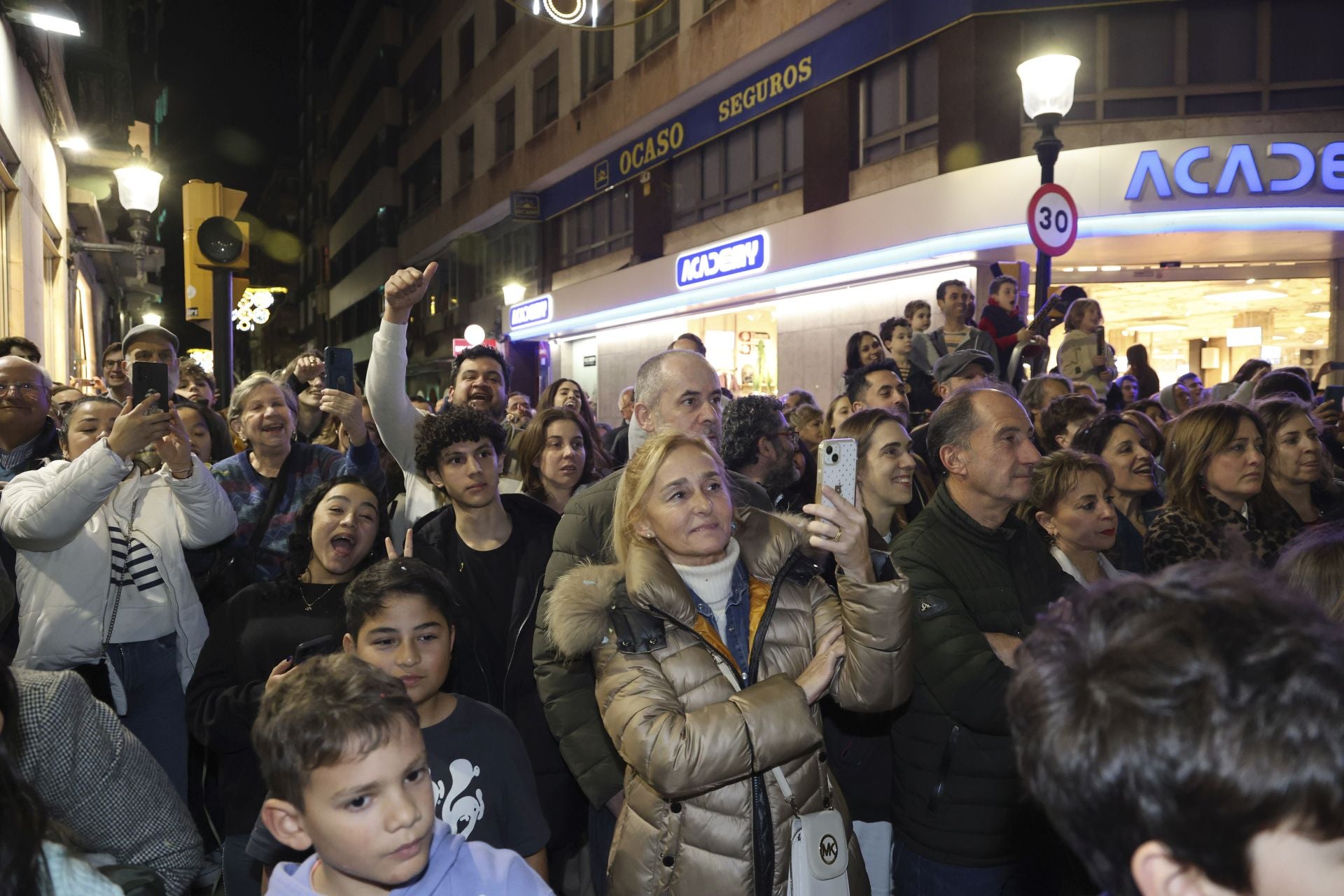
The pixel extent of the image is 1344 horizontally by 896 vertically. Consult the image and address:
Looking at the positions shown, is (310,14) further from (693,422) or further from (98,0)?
(693,422)

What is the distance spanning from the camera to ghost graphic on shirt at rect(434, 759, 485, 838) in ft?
9.27

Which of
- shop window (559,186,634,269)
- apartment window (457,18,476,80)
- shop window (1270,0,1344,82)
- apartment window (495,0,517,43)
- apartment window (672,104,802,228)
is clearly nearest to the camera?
shop window (1270,0,1344,82)

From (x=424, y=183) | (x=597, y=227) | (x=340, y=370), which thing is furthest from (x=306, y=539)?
(x=424, y=183)

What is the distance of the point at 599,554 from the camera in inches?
141

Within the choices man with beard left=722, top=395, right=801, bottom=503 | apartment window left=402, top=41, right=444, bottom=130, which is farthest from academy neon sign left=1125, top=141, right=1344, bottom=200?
apartment window left=402, top=41, right=444, bottom=130

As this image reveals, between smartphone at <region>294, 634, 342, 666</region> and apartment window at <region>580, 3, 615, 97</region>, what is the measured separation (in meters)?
22.4

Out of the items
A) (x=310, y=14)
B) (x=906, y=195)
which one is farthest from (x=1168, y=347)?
(x=310, y=14)

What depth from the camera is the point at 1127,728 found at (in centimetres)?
112

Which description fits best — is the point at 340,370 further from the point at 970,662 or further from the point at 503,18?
the point at 503,18

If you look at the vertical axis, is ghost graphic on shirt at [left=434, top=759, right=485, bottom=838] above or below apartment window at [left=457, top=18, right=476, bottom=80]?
below

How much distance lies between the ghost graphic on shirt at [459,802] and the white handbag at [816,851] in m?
0.86

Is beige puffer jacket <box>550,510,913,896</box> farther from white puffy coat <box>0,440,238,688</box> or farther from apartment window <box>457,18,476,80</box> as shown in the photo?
apartment window <box>457,18,476,80</box>

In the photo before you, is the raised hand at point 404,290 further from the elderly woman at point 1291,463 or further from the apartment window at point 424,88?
the apartment window at point 424,88

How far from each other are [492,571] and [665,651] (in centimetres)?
155
